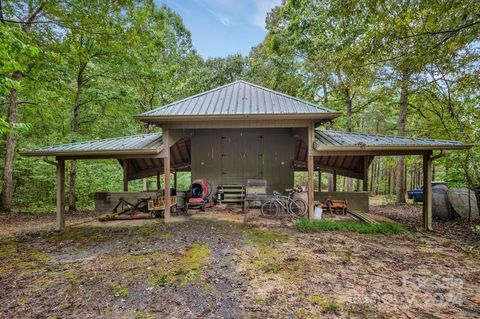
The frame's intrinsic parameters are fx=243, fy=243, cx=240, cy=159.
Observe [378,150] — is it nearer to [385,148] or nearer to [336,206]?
[385,148]

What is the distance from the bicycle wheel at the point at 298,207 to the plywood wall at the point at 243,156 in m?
2.18

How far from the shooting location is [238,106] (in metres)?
6.93

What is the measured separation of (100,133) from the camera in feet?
38.0

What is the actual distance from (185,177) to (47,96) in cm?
1014

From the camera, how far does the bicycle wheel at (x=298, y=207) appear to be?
23.5 feet

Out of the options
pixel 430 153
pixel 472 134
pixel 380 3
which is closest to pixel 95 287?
pixel 380 3

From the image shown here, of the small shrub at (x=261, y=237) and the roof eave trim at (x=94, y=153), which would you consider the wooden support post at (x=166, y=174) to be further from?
the small shrub at (x=261, y=237)

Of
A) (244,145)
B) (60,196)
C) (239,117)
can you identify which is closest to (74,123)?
(60,196)

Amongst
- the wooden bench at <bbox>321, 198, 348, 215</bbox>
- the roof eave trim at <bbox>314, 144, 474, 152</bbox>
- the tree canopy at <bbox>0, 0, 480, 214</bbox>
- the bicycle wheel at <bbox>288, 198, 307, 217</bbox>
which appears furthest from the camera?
the wooden bench at <bbox>321, 198, 348, 215</bbox>

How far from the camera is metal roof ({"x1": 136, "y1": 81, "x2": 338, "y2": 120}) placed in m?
6.36

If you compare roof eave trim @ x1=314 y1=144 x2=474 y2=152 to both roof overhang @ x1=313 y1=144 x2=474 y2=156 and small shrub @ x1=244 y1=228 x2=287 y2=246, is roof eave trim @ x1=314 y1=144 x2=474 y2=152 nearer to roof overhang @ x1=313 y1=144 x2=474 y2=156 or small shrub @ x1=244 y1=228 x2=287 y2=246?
roof overhang @ x1=313 y1=144 x2=474 y2=156

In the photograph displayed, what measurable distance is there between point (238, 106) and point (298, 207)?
11.3ft

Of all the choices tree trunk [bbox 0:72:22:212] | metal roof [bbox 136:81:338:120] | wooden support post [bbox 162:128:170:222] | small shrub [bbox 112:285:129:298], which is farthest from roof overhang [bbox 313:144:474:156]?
tree trunk [bbox 0:72:22:212]

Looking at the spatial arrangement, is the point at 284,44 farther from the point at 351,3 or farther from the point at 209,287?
the point at 209,287
